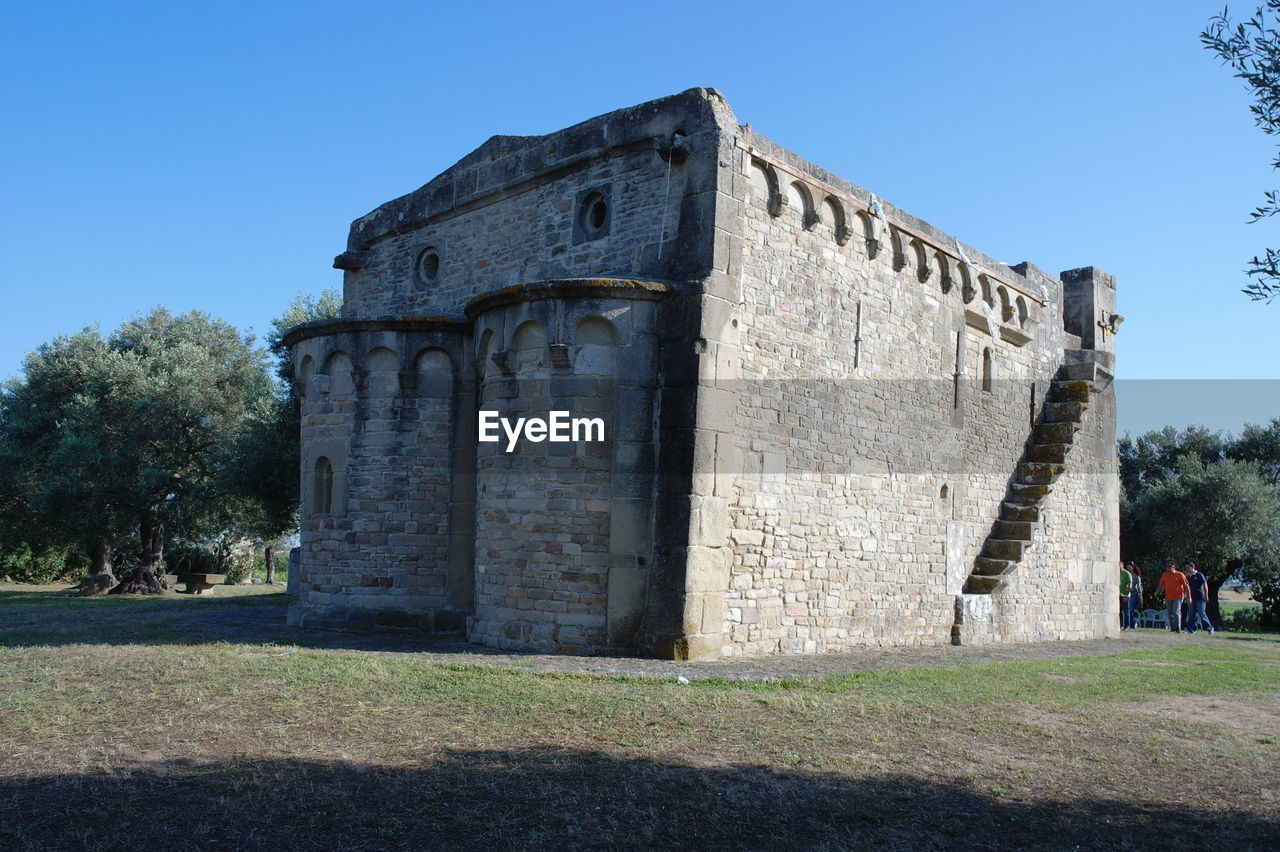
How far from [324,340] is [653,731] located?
8.16 meters

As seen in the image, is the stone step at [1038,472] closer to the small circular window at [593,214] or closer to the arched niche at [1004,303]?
the arched niche at [1004,303]

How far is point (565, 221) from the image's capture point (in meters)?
12.5

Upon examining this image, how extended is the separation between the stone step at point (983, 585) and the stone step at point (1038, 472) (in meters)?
2.24

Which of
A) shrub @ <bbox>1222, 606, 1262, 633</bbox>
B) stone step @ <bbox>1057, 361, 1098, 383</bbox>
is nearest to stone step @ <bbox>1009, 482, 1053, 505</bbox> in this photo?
stone step @ <bbox>1057, 361, 1098, 383</bbox>

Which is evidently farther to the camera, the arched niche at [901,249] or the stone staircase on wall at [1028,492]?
the stone staircase on wall at [1028,492]

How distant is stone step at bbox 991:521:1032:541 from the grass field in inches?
220

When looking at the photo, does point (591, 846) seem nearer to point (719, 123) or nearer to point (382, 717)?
point (382, 717)

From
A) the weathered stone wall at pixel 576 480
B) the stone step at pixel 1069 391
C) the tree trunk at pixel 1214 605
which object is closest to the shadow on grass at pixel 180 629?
the weathered stone wall at pixel 576 480

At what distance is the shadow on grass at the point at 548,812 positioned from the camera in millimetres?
4594

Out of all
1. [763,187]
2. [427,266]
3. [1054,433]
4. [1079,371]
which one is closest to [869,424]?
[763,187]

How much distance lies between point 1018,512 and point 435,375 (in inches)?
373

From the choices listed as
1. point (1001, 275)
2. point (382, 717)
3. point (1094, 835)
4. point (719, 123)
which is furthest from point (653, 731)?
point (1001, 275)

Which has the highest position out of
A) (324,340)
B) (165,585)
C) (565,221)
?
(565,221)

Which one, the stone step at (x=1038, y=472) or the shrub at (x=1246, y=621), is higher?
the stone step at (x=1038, y=472)
